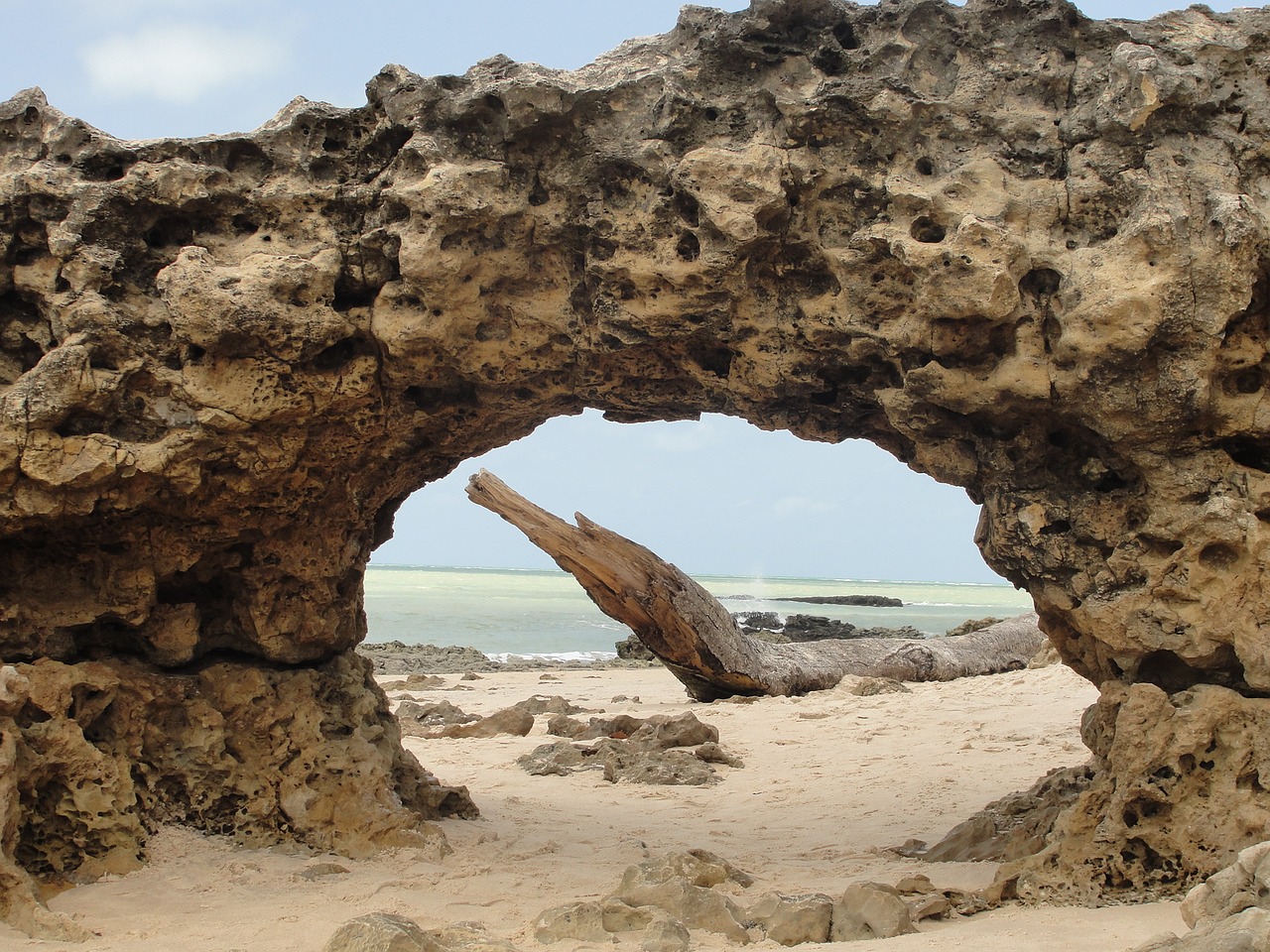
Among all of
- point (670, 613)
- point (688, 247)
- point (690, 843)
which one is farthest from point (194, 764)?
Result: point (670, 613)

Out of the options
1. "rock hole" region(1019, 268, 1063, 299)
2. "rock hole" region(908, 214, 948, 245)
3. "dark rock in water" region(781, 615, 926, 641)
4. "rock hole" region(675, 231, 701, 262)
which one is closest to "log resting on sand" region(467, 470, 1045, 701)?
"rock hole" region(675, 231, 701, 262)

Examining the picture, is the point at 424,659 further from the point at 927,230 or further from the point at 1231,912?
the point at 1231,912

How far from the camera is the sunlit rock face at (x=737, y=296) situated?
13.5ft

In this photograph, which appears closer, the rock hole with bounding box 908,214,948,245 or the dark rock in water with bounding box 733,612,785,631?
the rock hole with bounding box 908,214,948,245

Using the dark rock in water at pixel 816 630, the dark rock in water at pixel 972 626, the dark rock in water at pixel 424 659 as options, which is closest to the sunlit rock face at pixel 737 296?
the dark rock in water at pixel 424 659

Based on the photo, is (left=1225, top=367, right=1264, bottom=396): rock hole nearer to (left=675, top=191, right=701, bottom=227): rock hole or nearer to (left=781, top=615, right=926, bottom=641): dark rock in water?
(left=675, top=191, right=701, bottom=227): rock hole

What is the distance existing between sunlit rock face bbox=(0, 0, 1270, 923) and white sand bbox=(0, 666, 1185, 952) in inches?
19.8

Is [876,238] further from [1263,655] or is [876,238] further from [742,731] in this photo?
[742,731]

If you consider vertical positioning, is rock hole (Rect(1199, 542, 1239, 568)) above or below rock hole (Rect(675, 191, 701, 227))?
below

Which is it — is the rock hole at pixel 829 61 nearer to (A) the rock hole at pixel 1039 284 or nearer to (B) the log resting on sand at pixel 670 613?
(A) the rock hole at pixel 1039 284

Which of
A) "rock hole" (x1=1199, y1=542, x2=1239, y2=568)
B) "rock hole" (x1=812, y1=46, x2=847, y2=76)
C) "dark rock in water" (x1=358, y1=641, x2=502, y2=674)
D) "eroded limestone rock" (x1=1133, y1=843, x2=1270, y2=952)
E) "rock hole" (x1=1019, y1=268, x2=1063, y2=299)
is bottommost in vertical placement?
"dark rock in water" (x1=358, y1=641, x2=502, y2=674)

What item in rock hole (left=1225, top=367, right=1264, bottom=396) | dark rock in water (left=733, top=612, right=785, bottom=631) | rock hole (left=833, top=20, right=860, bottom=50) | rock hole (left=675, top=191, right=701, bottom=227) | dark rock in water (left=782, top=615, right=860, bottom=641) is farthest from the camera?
dark rock in water (left=733, top=612, right=785, bottom=631)

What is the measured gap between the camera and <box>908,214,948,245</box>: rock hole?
4.43 metres

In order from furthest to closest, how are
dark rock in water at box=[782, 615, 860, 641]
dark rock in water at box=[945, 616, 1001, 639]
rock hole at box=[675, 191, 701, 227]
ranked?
dark rock in water at box=[782, 615, 860, 641] < dark rock in water at box=[945, 616, 1001, 639] < rock hole at box=[675, 191, 701, 227]
